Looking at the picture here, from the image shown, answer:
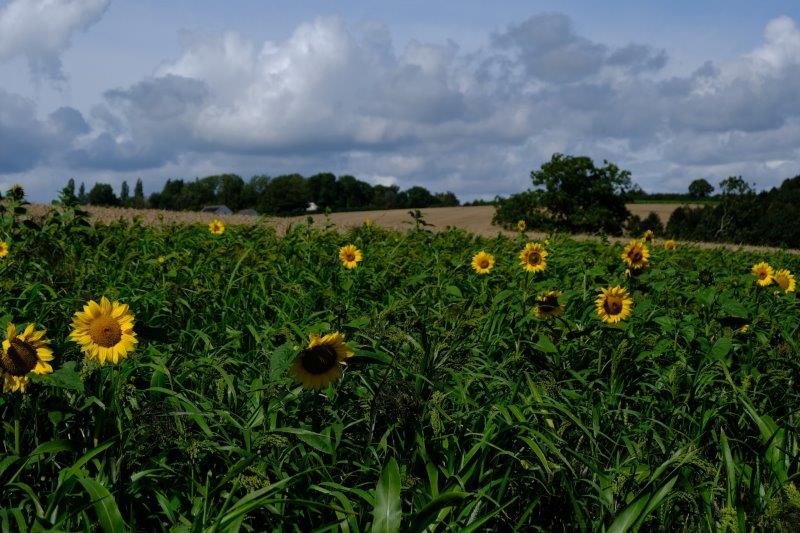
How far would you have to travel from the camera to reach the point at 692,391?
3518mm

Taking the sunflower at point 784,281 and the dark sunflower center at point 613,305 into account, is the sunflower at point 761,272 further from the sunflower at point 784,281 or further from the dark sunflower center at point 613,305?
the dark sunflower center at point 613,305

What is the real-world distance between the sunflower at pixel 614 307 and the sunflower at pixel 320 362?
81.8 inches

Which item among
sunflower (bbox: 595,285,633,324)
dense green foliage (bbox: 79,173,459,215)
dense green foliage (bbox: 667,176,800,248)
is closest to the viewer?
sunflower (bbox: 595,285,633,324)

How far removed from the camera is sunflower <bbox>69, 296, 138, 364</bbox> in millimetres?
2713

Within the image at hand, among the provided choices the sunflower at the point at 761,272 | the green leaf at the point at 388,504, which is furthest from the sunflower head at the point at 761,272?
the green leaf at the point at 388,504

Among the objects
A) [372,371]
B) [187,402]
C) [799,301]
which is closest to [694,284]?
[799,301]

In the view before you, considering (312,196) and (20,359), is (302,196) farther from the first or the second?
(20,359)

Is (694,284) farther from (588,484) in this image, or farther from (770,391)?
(588,484)

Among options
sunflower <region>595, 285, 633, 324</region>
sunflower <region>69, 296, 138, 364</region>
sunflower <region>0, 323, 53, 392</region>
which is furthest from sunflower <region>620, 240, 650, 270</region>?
sunflower <region>0, 323, 53, 392</region>

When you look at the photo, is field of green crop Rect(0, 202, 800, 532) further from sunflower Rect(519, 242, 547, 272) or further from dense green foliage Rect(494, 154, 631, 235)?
dense green foliage Rect(494, 154, 631, 235)

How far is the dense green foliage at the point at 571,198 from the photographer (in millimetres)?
36969

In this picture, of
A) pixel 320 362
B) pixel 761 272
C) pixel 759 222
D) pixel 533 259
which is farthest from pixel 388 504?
pixel 759 222

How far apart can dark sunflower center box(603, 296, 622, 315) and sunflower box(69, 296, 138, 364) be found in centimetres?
254

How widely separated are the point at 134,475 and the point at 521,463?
125 centimetres
